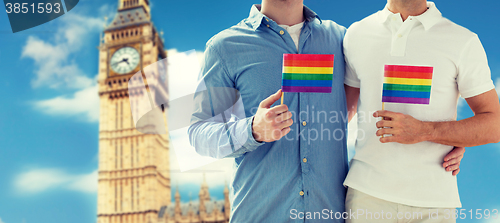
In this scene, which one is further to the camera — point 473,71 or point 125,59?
point 125,59

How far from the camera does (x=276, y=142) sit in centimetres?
121

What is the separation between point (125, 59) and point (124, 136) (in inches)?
166

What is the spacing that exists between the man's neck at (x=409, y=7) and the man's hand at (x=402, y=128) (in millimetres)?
328

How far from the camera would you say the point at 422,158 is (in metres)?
1.12

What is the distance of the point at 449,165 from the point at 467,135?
0.32ft

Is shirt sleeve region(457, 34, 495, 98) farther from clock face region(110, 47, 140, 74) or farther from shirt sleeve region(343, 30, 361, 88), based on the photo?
clock face region(110, 47, 140, 74)

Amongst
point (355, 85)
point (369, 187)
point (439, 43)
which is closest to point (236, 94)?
point (355, 85)

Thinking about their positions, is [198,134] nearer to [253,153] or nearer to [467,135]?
[253,153]

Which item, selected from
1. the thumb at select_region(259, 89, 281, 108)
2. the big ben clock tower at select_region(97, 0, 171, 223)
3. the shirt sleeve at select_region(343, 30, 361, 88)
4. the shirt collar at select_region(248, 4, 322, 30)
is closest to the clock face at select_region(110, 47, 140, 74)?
the big ben clock tower at select_region(97, 0, 171, 223)

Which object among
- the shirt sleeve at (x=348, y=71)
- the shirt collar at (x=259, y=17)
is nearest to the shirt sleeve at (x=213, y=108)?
the shirt collar at (x=259, y=17)

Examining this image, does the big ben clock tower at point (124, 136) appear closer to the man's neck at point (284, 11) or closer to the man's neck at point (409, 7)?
the man's neck at point (284, 11)

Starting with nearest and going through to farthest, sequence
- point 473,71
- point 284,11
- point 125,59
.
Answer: point 473,71 → point 284,11 → point 125,59

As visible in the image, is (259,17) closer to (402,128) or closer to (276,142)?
(276,142)

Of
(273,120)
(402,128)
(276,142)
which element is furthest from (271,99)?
(402,128)
